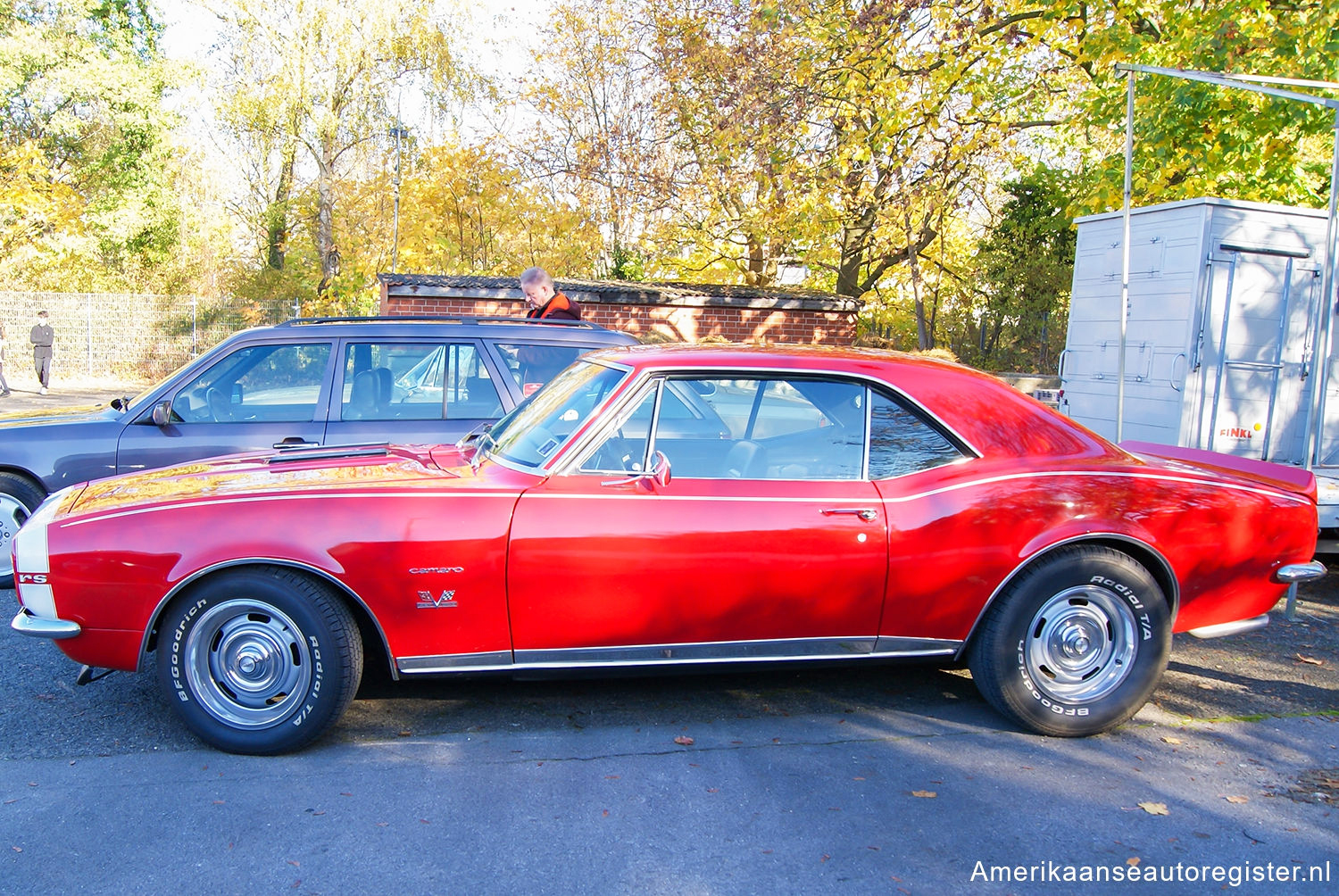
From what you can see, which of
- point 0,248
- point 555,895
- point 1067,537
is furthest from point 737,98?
point 0,248

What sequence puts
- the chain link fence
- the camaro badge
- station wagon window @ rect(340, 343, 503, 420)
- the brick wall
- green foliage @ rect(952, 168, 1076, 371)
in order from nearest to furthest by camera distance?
the camaro badge → station wagon window @ rect(340, 343, 503, 420) → the brick wall → green foliage @ rect(952, 168, 1076, 371) → the chain link fence

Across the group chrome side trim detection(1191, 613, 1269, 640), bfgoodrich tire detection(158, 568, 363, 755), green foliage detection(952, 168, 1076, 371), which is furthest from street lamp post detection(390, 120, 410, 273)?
chrome side trim detection(1191, 613, 1269, 640)

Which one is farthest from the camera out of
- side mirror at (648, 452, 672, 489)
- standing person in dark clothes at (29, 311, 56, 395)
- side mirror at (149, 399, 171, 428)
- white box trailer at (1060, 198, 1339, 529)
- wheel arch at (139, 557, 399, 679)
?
standing person in dark clothes at (29, 311, 56, 395)

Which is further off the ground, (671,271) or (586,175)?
(586,175)

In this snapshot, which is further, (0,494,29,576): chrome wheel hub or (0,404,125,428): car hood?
(0,404,125,428): car hood

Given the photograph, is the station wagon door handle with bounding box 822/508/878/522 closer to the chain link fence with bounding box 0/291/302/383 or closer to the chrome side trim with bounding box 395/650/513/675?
the chrome side trim with bounding box 395/650/513/675

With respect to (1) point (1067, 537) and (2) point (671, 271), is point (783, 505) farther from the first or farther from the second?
(2) point (671, 271)

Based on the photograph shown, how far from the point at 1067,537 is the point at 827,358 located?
1.24 m

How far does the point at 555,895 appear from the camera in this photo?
287 centimetres

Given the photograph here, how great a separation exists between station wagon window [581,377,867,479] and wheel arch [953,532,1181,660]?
2.50ft

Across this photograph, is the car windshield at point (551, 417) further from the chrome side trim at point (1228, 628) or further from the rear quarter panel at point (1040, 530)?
the chrome side trim at point (1228, 628)

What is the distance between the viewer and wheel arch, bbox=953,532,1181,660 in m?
4.04

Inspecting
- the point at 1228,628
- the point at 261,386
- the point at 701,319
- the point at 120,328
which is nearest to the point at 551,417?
the point at 261,386

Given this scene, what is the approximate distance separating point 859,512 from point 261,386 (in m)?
4.12
